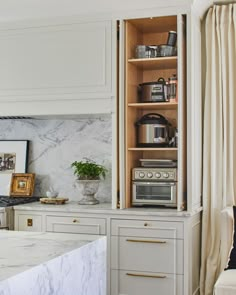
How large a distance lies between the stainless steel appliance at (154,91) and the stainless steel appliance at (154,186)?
564 millimetres

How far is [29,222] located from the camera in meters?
4.26

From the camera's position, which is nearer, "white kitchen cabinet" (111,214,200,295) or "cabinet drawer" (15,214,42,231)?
"white kitchen cabinet" (111,214,200,295)

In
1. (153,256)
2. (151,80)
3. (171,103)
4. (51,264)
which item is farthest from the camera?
(151,80)

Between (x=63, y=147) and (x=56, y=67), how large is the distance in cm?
82

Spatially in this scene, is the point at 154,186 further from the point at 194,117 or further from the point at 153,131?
the point at 194,117

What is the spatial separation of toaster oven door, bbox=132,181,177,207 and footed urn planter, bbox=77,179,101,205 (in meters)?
0.36

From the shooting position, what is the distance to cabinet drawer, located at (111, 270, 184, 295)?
3852 mm

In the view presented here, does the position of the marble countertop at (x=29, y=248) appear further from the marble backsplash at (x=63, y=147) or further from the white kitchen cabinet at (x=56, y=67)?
the marble backsplash at (x=63, y=147)

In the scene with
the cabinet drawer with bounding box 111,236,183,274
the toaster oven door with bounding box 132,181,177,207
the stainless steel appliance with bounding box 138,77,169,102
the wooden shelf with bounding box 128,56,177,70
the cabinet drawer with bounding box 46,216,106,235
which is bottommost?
the cabinet drawer with bounding box 111,236,183,274

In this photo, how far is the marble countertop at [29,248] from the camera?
1.91 meters

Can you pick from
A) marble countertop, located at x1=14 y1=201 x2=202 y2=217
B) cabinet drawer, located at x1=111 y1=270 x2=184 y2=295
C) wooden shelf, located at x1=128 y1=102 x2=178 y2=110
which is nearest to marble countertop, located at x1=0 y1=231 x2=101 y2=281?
marble countertop, located at x1=14 y1=201 x2=202 y2=217

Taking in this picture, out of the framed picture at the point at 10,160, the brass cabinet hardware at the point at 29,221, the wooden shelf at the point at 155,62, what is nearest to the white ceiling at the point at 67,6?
the wooden shelf at the point at 155,62

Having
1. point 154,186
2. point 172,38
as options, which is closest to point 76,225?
point 154,186

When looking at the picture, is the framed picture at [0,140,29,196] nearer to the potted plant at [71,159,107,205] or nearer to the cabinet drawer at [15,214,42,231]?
the cabinet drawer at [15,214,42,231]
